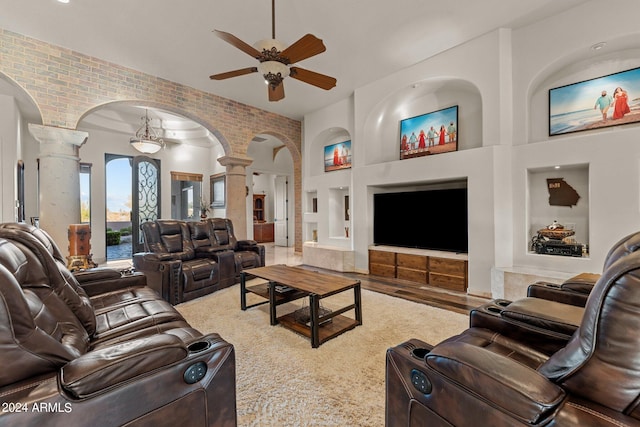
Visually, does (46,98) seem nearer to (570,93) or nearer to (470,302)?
(470,302)

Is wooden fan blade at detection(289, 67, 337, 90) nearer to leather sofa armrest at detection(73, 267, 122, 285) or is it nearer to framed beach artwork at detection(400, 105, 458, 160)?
framed beach artwork at detection(400, 105, 458, 160)

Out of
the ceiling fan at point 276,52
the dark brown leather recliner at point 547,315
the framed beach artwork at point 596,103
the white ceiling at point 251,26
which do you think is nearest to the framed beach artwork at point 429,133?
the white ceiling at point 251,26

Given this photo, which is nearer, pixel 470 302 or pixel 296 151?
pixel 470 302

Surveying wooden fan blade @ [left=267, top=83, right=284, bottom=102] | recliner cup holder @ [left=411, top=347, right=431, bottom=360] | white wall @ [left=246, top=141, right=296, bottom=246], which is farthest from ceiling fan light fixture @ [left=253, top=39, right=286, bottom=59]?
white wall @ [left=246, top=141, right=296, bottom=246]

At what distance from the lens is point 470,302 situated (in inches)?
143

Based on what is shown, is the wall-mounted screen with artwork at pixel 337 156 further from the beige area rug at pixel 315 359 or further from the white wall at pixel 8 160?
the white wall at pixel 8 160

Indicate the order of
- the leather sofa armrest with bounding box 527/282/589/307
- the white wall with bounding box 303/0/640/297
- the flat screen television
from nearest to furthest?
the leather sofa armrest with bounding box 527/282/589/307, the white wall with bounding box 303/0/640/297, the flat screen television

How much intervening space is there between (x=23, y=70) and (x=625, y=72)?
758cm

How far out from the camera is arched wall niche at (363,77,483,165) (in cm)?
445

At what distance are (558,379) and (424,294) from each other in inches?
129

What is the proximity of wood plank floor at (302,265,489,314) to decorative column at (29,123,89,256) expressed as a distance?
15.1ft

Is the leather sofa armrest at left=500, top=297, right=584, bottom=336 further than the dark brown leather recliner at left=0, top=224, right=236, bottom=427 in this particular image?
Yes

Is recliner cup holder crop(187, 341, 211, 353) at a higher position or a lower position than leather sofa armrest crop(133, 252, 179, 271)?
higher

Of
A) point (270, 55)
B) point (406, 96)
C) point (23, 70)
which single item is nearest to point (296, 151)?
point (406, 96)
